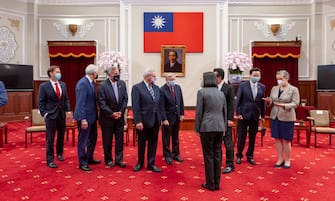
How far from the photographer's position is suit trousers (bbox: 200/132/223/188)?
12.8 ft

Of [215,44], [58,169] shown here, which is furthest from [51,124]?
[215,44]

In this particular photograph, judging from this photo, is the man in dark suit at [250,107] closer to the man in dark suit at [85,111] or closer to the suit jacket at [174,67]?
the man in dark suit at [85,111]

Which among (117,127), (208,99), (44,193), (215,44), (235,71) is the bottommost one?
(44,193)

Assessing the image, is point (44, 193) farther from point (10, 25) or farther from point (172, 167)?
point (10, 25)

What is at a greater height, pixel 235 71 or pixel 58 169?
pixel 235 71

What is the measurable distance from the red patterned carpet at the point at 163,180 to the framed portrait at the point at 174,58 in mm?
5401

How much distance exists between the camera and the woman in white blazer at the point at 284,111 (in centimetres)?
483

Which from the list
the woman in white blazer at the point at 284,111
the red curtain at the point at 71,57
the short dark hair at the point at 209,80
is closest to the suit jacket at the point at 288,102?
the woman in white blazer at the point at 284,111

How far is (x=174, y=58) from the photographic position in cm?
1094

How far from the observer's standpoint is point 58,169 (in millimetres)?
4848

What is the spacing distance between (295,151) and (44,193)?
446cm

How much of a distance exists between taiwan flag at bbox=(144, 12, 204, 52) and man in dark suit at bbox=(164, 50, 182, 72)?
432mm

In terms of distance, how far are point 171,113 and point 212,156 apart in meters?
1.56

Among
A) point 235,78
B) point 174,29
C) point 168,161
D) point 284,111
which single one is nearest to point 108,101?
point 168,161
